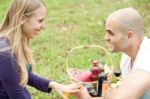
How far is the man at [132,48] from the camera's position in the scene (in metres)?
2.66

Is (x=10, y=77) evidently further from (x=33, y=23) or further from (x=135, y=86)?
(x=135, y=86)

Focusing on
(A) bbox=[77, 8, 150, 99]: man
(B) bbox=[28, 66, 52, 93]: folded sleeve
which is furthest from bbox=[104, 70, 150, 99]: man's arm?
(B) bbox=[28, 66, 52, 93]: folded sleeve

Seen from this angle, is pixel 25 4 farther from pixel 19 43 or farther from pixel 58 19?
pixel 58 19

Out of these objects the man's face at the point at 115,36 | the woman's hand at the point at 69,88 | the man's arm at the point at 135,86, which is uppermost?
the man's face at the point at 115,36

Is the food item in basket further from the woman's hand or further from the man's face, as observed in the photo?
the man's face

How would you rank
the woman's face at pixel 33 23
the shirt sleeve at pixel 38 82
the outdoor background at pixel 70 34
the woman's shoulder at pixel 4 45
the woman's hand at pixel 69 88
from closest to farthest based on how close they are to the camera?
1. the woman's shoulder at pixel 4 45
2. the woman's face at pixel 33 23
3. the woman's hand at pixel 69 88
4. the shirt sleeve at pixel 38 82
5. the outdoor background at pixel 70 34

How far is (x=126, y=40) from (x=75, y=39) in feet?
9.20

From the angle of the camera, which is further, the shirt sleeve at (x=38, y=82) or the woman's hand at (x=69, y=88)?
the shirt sleeve at (x=38, y=82)

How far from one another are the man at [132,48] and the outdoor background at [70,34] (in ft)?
4.82

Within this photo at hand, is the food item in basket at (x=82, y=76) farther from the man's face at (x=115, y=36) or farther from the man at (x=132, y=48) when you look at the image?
the man's face at (x=115, y=36)

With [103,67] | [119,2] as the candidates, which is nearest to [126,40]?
[103,67]

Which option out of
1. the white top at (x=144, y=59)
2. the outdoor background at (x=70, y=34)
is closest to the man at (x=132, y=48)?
the white top at (x=144, y=59)

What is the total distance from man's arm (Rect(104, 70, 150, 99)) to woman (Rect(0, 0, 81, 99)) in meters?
0.69

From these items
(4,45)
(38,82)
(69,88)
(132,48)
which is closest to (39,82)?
(38,82)
